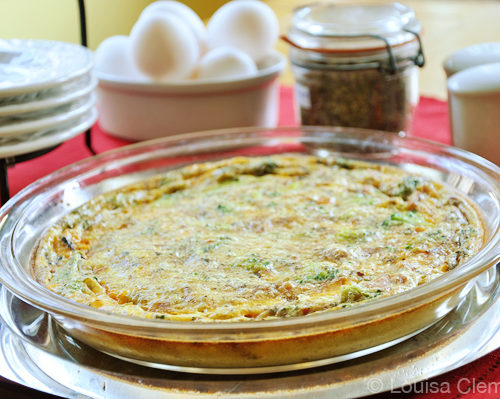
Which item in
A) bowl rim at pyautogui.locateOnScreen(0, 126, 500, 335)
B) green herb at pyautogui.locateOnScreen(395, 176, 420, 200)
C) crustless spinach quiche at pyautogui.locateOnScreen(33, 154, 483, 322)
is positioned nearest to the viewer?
bowl rim at pyautogui.locateOnScreen(0, 126, 500, 335)

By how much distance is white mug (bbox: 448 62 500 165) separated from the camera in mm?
1339

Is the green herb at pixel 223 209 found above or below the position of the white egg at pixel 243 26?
below

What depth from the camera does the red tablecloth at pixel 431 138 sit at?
0.75 metres

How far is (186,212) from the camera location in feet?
3.86

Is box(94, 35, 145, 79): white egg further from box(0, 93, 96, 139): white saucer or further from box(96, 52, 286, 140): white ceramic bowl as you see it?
box(0, 93, 96, 139): white saucer

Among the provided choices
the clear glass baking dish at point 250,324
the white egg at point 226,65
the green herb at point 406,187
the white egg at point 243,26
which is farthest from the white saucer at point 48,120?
the green herb at point 406,187

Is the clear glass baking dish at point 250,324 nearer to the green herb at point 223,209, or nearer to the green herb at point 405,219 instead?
the green herb at point 405,219

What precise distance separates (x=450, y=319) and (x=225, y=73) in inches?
36.6

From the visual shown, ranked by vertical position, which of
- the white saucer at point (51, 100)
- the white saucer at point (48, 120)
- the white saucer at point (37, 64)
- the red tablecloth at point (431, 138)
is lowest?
the red tablecloth at point (431, 138)

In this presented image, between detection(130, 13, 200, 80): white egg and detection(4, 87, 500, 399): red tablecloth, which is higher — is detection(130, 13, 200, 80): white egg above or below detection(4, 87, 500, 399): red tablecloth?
above

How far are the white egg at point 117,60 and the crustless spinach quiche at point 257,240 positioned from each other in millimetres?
445

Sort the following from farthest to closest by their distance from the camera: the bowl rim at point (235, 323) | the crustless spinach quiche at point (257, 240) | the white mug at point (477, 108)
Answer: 1. the white mug at point (477, 108)
2. the crustless spinach quiche at point (257, 240)
3. the bowl rim at point (235, 323)

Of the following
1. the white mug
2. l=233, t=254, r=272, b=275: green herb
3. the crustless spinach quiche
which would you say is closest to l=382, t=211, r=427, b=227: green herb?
the crustless spinach quiche

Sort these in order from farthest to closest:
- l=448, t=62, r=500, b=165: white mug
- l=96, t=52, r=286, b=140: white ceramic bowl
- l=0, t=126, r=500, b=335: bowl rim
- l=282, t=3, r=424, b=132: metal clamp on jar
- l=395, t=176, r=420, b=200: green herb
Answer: l=96, t=52, r=286, b=140: white ceramic bowl, l=282, t=3, r=424, b=132: metal clamp on jar, l=448, t=62, r=500, b=165: white mug, l=395, t=176, r=420, b=200: green herb, l=0, t=126, r=500, b=335: bowl rim
